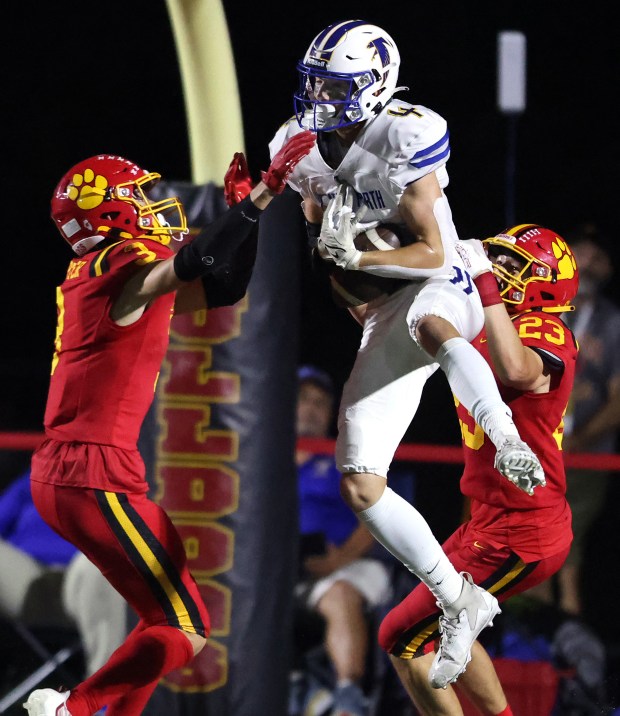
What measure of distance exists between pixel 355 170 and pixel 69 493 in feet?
3.67

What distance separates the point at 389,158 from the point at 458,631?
3.99 ft

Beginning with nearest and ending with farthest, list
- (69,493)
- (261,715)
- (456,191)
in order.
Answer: (69,493) → (261,715) → (456,191)

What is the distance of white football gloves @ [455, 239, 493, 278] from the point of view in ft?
12.0

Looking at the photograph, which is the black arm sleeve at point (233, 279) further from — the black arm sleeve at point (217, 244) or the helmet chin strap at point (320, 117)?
the helmet chin strap at point (320, 117)

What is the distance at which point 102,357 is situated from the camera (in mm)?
3600

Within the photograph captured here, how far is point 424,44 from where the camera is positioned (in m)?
7.21

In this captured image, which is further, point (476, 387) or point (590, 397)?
point (590, 397)

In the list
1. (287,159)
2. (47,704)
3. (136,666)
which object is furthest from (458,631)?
(287,159)

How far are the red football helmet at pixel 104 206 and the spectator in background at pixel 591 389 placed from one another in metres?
1.83

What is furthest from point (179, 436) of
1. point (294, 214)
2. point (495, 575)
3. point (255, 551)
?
point (495, 575)

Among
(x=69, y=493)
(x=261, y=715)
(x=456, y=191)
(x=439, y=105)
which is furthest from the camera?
(x=439, y=105)

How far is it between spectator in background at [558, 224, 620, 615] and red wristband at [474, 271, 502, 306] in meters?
1.30

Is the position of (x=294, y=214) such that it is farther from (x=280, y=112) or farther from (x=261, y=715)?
(x=280, y=112)

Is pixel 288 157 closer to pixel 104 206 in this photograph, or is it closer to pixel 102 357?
pixel 104 206
